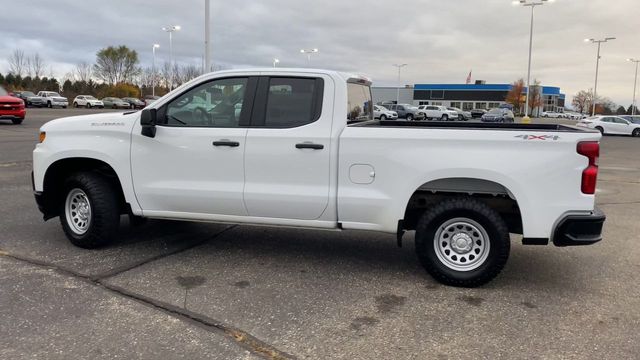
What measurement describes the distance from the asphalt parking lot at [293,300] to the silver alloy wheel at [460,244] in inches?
9.7

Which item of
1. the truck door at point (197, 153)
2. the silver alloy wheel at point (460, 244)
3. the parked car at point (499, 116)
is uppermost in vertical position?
the parked car at point (499, 116)

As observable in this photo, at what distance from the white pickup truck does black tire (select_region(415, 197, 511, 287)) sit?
0.01m

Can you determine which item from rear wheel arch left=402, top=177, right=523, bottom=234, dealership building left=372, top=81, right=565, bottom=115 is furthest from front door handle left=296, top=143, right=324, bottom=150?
dealership building left=372, top=81, right=565, bottom=115

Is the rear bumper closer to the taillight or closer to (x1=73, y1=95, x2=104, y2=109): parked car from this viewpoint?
the taillight

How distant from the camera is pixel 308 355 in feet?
11.4

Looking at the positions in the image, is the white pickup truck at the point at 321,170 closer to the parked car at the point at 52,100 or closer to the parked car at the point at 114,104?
the parked car at the point at 52,100

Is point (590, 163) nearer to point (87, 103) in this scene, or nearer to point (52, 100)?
point (52, 100)

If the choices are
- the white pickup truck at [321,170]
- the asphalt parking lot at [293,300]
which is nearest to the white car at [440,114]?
the asphalt parking lot at [293,300]

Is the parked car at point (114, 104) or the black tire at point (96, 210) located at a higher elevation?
the parked car at point (114, 104)

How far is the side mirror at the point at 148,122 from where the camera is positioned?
5.19 meters

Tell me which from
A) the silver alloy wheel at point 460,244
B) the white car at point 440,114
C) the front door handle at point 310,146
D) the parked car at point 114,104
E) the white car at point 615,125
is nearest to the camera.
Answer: the silver alloy wheel at point 460,244

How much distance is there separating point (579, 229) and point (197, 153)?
11.5 ft

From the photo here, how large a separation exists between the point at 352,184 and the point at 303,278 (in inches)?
38.9

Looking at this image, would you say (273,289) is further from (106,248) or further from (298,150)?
(106,248)
